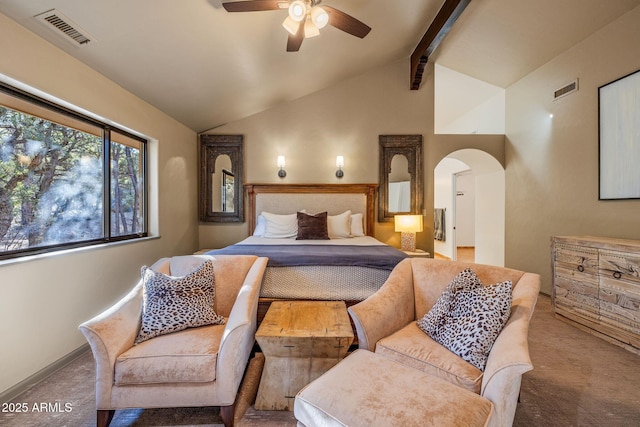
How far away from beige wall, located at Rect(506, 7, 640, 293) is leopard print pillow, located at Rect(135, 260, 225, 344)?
13.2 feet

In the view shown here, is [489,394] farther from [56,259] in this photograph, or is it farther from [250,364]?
[56,259]

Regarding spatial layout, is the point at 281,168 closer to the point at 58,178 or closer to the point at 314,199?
the point at 314,199

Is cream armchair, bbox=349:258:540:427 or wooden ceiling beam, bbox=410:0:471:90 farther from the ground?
wooden ceiling beam, bbox=410:0:471:90

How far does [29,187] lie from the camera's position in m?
2.00

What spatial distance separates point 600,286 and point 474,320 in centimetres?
210

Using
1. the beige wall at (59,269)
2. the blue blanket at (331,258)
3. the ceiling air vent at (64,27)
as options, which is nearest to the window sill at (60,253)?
the beige wall at (59,269)

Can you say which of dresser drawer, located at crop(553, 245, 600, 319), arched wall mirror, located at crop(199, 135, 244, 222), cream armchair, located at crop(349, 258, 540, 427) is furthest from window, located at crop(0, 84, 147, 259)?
dresser drawer, located at crop(553, 245, 600, 319)

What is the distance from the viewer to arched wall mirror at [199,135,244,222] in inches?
181

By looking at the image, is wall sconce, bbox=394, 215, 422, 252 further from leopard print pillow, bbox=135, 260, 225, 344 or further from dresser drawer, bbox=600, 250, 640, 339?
leopard print pillow, bbox=135, 260, 225, 344

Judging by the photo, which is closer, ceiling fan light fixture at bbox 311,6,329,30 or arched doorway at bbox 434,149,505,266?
ceiling fan light fixture at bbox 311,6,329,30

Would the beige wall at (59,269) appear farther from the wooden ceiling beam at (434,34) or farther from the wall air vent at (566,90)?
the wall air vent at (566,90)

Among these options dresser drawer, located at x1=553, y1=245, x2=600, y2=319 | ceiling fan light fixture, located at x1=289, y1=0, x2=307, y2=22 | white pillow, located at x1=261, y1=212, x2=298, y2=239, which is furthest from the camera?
white pillow, located at x1=261, y1=212, x2=298, y2=239

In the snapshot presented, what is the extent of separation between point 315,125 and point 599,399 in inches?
169

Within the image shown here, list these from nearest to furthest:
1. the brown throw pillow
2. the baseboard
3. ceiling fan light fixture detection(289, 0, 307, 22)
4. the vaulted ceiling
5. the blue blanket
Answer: the baseboard
ceiling fan light fixture detection(289, 0, 307, 22)
the vaulted ceiling
the blue blanket
the brown throw pillow
